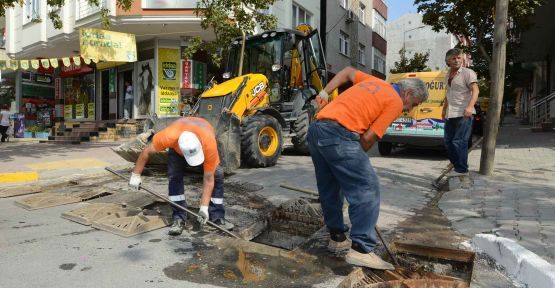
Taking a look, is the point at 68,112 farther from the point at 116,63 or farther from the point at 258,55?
the point at 258,55

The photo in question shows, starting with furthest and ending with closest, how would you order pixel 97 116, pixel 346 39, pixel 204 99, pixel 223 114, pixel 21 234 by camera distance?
A: pixel 346 39 < pixel 97 116 < pixel 204 99 < pixel 223 114 < pixel 21 234

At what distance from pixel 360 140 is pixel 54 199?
431 centimetres

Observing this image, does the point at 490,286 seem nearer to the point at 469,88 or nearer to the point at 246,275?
the point at 246,275

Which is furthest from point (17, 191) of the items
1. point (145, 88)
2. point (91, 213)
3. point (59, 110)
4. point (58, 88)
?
point (58, 88)

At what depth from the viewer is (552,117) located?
Result: 1727cm

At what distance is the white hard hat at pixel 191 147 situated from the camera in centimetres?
404

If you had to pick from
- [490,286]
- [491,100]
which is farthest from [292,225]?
[491,100]

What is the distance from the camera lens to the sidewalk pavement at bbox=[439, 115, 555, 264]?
12.7 feet

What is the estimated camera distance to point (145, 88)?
55.9 feet

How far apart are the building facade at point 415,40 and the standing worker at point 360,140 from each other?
52572 millimetres

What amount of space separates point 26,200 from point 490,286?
542 cm

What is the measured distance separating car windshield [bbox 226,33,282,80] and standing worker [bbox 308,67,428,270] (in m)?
5.92

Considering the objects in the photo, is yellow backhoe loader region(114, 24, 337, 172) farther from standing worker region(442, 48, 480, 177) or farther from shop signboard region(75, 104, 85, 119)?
shop signboard region(75, 104, 85, 119)

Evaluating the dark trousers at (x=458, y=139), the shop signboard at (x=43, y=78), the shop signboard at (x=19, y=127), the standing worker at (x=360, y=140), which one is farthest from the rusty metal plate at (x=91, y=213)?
the shop signboard at (x=43, y=78)
